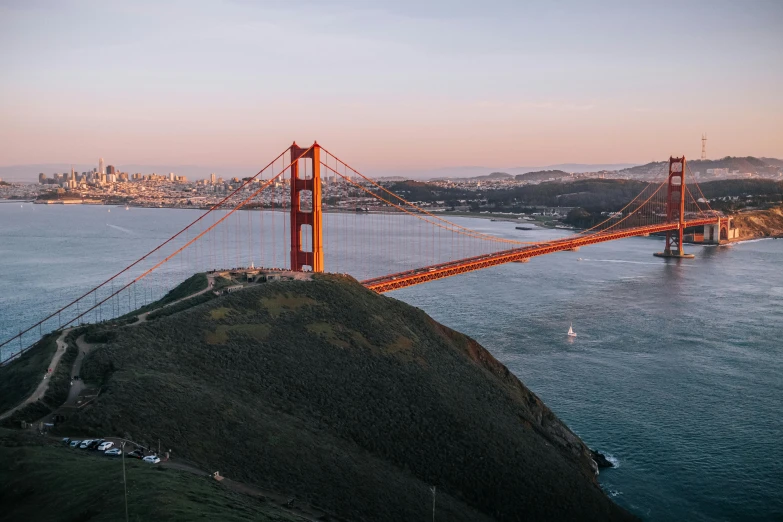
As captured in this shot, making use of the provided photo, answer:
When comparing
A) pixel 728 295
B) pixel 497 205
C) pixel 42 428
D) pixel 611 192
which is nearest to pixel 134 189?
pixel 497 205

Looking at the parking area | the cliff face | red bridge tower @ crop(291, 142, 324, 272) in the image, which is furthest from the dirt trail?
the cliff face

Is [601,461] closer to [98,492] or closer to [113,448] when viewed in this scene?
[113,448]

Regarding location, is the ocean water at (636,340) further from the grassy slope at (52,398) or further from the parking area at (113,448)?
the grassy slope at (52,398)

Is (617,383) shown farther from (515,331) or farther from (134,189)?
(134,189)

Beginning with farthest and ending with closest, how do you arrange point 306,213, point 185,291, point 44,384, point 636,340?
point 636,340
point 306,213
point 185,291
point 44,384

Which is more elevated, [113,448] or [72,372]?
[72,372]

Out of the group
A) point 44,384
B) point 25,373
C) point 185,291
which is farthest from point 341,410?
point 185,291
